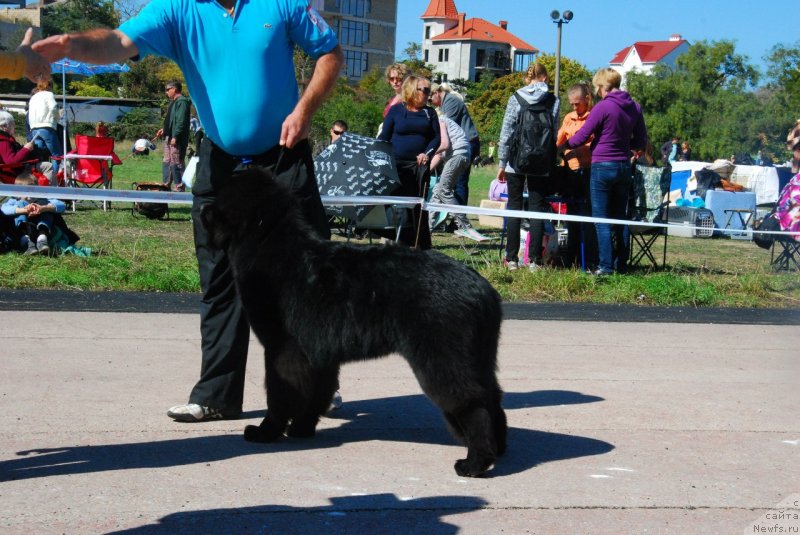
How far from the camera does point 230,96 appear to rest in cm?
468

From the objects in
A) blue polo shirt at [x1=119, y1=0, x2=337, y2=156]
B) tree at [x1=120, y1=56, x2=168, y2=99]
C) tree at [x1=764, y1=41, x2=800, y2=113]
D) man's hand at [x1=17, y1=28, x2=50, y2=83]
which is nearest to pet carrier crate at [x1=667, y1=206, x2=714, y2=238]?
tree at [x1=764, y1=41, x2=800, y2=113]

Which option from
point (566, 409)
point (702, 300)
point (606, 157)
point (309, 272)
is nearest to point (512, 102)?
point (606, 157)

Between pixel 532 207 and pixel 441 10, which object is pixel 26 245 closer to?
pixel 532 207

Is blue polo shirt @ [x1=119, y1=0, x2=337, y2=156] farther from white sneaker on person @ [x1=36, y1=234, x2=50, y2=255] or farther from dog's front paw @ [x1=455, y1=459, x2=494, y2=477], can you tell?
white sneaker on person @ [x1=36, y1=234, x2=50, y2=255]

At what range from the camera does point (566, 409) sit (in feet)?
17.9

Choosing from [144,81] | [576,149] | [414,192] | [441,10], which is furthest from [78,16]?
[441,10]

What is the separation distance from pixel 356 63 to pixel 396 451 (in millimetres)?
117268

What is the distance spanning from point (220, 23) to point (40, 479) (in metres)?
2.31

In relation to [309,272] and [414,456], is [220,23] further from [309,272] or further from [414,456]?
[414,456]

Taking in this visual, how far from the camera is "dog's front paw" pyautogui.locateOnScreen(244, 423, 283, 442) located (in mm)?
4609

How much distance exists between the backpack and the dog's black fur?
20.6 feet

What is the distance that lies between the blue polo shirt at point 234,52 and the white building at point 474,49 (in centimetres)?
11955

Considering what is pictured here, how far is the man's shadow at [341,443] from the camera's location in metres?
4.14

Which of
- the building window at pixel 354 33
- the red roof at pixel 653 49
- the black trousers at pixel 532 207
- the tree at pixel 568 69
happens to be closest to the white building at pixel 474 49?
the building window at pixel 354 33
